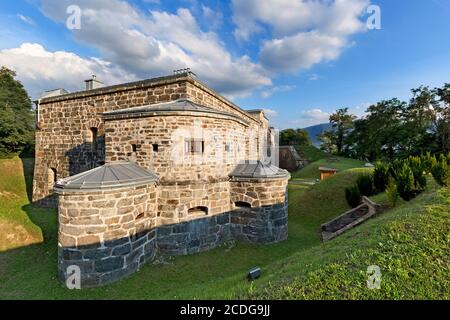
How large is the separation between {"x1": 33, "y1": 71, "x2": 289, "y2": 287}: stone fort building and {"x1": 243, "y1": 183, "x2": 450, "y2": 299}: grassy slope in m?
4.07

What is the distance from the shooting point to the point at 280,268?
5.52m

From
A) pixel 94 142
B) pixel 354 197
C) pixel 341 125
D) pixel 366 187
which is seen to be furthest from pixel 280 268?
pixel 341 125

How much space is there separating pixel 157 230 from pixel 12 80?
25.9 m

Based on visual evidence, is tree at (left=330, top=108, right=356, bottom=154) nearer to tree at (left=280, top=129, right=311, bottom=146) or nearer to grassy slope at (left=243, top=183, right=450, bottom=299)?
tree at (left=280, top=129, right=311, bottom=146)

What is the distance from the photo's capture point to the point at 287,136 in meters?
48.2

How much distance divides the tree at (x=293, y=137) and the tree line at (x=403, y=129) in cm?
1020

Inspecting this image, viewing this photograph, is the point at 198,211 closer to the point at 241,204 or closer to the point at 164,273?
the point at 241,204

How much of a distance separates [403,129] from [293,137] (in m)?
23.0

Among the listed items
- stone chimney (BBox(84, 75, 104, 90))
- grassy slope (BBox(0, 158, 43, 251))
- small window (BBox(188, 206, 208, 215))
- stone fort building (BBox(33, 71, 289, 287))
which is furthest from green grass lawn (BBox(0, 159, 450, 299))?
stone chimney (BBox(84, 75, 104, 90))

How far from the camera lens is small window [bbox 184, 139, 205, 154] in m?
8.10

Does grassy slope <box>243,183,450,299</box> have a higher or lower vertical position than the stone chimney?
lower

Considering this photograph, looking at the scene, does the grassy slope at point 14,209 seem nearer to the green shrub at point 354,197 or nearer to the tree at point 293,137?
the green shrub at point 354,197
